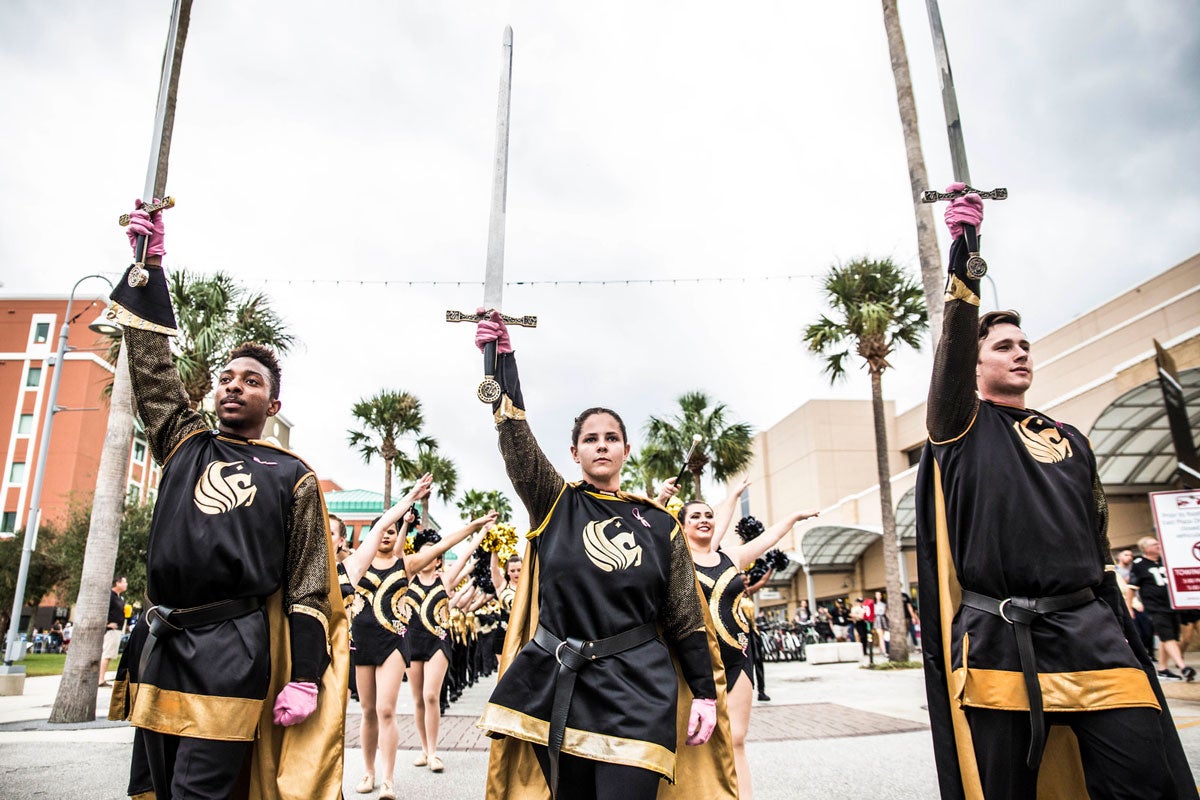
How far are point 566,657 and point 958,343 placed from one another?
175 centimetres

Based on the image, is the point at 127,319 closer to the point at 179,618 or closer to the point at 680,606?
the point at 179,618

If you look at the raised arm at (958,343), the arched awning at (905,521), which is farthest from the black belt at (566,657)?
the arched awning at (905,521)

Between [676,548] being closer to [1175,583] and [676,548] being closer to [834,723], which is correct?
[834,723]

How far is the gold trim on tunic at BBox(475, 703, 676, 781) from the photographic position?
280 centimetres

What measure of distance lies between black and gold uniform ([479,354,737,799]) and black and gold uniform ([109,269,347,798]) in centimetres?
66

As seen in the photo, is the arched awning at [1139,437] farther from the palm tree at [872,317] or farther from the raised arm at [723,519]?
the raised arm at [723,519]

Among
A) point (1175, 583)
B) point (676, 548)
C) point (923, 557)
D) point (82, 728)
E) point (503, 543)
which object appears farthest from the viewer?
point (503, 543)

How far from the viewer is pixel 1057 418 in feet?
80.9

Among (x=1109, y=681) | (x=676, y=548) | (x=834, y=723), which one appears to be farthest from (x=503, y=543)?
(x=1109, y=681)

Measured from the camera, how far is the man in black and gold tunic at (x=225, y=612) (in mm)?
2764

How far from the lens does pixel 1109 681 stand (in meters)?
2.59

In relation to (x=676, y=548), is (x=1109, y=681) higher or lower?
lower

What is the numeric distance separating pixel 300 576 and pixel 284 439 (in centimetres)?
7415

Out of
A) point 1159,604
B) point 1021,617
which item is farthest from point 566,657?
point 1159,604
